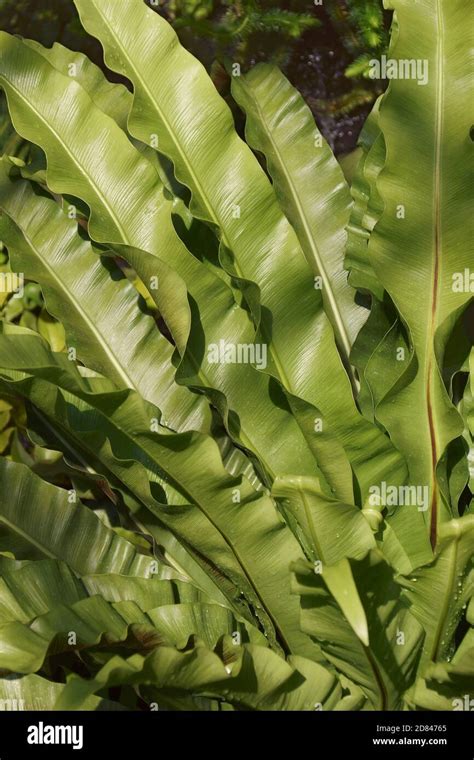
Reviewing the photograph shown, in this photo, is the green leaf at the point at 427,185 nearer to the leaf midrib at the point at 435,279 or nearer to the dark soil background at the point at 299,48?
the leaf midrib at the point at 435,279

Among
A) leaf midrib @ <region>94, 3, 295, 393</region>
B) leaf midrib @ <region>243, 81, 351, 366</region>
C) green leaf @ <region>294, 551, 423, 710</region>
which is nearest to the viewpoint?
green leaf @ <region>294, 551, 423, 710</region>

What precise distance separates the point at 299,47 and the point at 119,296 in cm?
93

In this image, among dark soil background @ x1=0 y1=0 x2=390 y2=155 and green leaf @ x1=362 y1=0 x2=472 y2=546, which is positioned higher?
dark soil background @ x1=0 y1=0 x2=390 y2=155

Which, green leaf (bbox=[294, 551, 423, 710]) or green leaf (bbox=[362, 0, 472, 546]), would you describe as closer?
green leaf (bbox=[294, 551, 423, 710])

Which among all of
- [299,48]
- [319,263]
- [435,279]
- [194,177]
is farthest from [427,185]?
[299,48]

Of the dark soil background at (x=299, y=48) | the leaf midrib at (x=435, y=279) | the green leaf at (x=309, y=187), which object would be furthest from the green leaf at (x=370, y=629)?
the dark soil background at (x=299, y=48)

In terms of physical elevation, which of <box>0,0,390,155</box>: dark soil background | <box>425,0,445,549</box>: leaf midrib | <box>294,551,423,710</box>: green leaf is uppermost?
<box>0,0,390,155</box>: dark soil background

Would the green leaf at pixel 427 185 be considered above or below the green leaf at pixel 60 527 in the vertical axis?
above

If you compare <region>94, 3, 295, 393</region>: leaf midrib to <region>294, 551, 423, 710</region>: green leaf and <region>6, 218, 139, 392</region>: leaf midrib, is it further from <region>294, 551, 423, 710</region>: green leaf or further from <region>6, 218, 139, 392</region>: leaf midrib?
<region>294, 551, 423, 710</region>: green leaf

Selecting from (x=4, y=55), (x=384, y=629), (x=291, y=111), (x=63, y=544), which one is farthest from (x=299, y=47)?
(x=384, y=629)

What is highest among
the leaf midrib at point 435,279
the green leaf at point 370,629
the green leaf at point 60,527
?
the leaf midrib at point 435,279

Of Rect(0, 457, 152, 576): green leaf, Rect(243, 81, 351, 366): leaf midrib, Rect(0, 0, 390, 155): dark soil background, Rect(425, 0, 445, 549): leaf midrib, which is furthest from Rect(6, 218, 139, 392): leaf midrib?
Rect(0, 0, 390, 155): dark soil background

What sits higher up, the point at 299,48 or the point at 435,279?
the point at 299,48

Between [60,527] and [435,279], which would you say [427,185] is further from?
[60,527]
